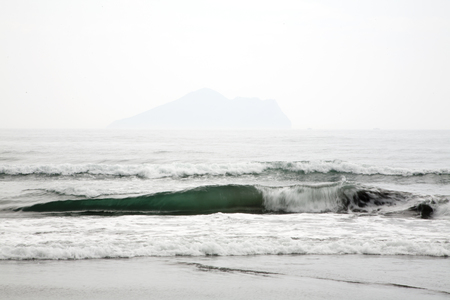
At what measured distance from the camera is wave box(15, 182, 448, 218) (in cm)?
1148

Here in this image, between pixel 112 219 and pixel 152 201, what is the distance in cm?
266

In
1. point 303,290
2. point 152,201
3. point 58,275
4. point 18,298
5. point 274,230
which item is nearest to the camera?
point 18,298

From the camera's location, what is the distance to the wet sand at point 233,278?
15.1ft

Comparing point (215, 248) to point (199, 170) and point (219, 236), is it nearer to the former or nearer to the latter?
point (219, 236)

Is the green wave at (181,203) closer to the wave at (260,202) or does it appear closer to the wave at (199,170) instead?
the wave at (260,202)

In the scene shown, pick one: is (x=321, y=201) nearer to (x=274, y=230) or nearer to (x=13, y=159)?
(x=274, y=230)

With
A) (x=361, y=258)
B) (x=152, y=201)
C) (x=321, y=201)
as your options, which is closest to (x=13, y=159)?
(x=152, y=201)

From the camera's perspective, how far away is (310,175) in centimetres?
1984

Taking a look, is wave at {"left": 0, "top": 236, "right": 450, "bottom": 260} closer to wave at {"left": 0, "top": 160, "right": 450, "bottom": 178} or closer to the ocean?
the ocean

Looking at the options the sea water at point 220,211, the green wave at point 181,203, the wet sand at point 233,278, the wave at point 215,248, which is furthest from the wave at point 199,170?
the wet sand at point 233,278

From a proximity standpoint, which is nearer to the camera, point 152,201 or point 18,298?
point 18,298

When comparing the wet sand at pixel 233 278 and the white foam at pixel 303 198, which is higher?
the wet sand at pixel 233 278

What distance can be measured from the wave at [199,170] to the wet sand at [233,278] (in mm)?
13471

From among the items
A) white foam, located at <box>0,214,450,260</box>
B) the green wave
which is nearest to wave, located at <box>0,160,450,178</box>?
the green wave
